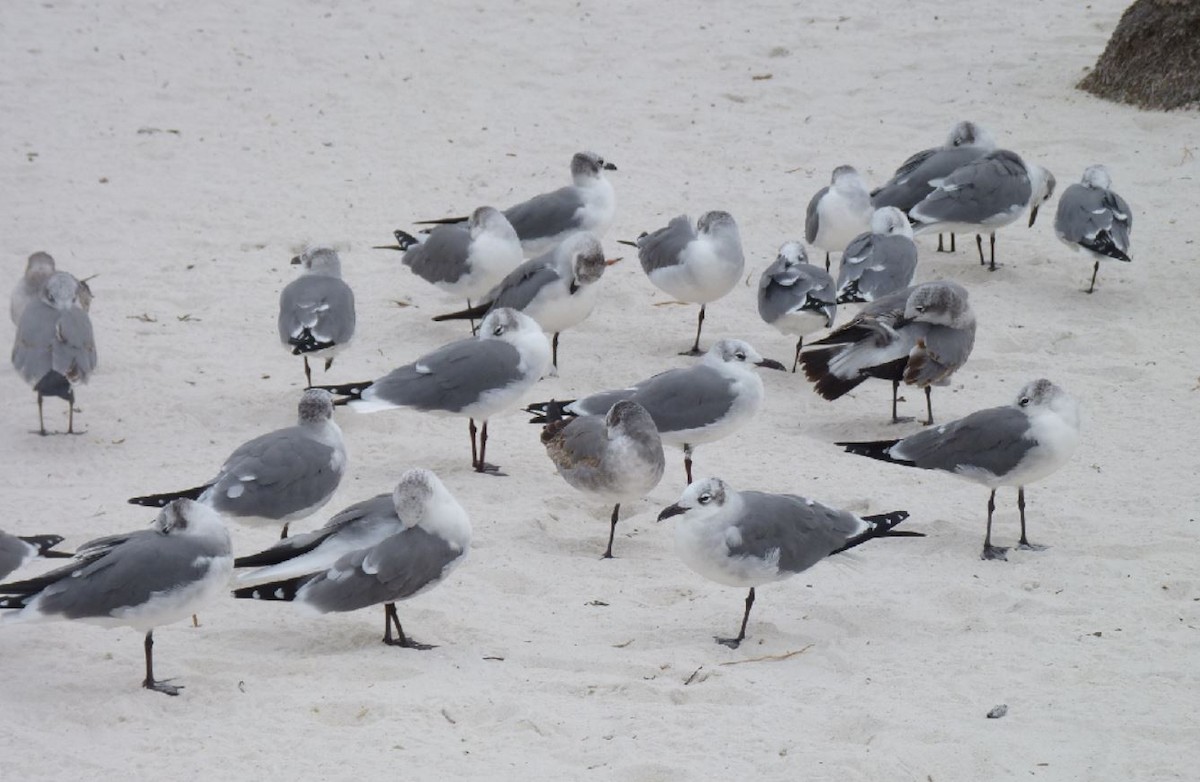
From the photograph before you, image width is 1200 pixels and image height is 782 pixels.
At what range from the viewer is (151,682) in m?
5.75

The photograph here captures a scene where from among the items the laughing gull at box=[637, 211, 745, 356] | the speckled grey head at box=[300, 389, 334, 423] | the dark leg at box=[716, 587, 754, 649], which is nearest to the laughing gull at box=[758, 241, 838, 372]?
the laughing gull at box=[637, 211, 745, 356]

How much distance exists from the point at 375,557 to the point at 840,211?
5499 mm

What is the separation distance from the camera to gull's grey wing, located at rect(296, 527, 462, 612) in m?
6.11

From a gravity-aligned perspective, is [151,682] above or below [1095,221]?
below

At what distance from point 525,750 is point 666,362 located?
4542mm

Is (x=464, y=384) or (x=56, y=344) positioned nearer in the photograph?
(x=464, y=384)

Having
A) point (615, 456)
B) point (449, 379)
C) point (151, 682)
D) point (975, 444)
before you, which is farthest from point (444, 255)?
point (151, 682)

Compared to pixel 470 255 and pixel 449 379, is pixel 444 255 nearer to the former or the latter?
pixel 470 255

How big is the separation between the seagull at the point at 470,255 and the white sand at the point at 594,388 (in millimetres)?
323

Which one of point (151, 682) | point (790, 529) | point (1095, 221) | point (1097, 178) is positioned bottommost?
point (151, 682)

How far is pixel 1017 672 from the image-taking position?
19.9 ft

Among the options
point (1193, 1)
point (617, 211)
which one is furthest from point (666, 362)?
point (1193, 1)

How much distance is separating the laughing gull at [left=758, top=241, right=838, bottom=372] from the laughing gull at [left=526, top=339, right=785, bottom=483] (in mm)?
1424

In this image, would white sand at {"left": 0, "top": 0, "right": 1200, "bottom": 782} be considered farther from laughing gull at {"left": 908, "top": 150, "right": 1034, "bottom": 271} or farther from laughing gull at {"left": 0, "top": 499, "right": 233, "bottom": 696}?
laughing gull at {"left": 908, "top": 150, "right": 1034, "bottom": 271}
